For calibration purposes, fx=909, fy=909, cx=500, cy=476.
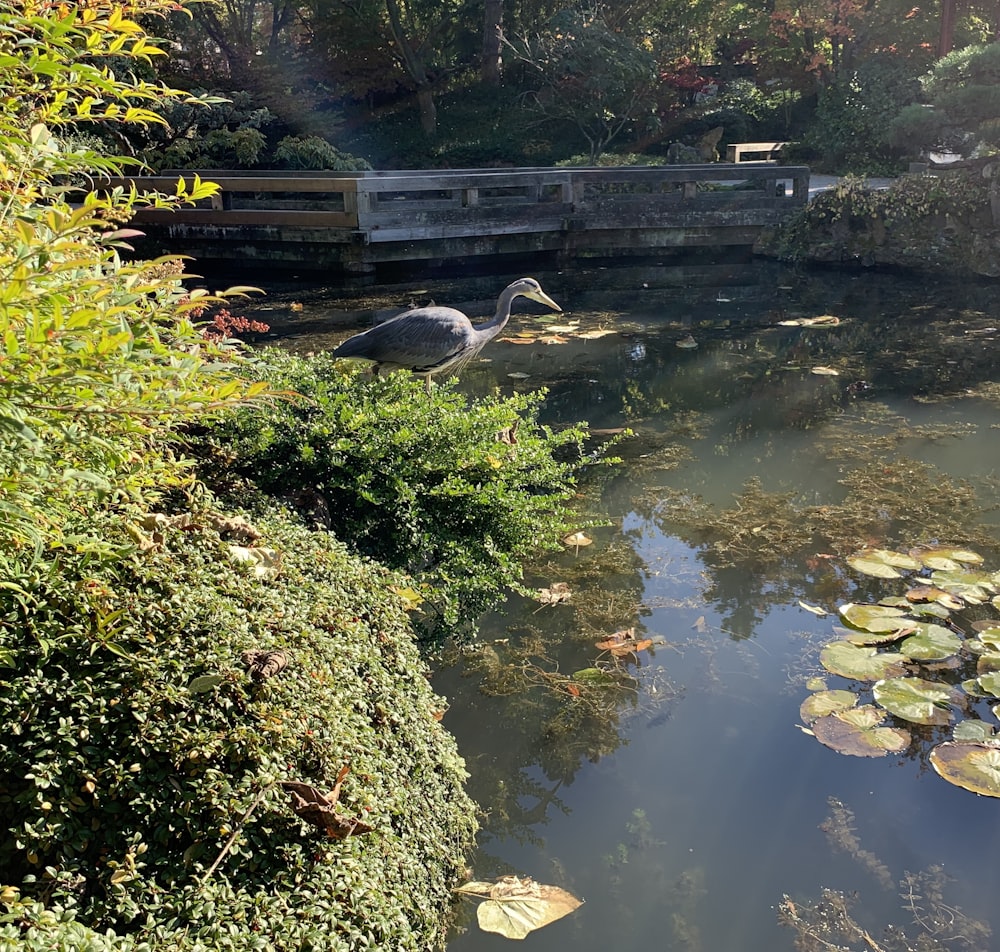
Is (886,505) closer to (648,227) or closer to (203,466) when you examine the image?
(203,466)

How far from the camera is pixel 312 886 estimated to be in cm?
197

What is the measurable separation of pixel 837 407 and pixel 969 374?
1.62 m

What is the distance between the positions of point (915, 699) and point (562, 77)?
62.6 ft

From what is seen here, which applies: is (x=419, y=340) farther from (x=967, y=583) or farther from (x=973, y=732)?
(x=973, y=732)

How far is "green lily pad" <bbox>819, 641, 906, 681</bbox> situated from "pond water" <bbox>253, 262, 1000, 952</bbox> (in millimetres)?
93

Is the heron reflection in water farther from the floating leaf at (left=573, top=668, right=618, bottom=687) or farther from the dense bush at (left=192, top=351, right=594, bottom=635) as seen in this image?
the floating leaf at (left=573, top=668, right=618, bottom=687)

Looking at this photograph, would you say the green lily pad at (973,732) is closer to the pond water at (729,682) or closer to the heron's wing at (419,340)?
the pond water at (729,682)

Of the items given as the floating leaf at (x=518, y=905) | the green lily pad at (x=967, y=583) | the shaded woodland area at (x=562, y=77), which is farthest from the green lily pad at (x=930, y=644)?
the shaded woodland area at (x=562, y=77)

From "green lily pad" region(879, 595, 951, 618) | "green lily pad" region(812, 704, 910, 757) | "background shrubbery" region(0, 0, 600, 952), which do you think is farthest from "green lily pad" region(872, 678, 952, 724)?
"background shrubbery" region(0, 0, 600, 952)

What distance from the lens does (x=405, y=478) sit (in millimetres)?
3570

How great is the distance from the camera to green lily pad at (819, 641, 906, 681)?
11.7 ft

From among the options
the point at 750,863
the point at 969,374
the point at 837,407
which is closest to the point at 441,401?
the point at 750,863

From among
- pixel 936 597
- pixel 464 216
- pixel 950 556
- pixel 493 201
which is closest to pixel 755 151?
pixel 493 201

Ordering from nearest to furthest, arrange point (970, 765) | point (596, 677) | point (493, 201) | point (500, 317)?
point (970, 765) → point (596, 677) → point (500, 317) → point (493, 201)
